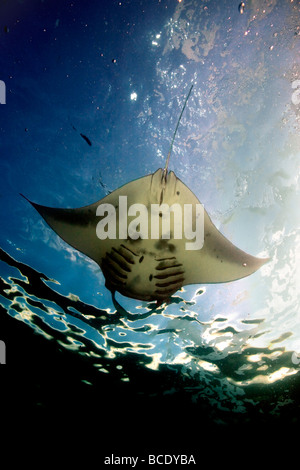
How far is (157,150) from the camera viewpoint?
4.52 meters

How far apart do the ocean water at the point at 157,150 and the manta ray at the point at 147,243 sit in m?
0.97

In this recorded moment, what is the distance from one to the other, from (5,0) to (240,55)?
10.8 feet

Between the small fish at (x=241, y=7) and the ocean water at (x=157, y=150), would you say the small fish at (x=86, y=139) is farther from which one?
the small fish at (x=241, y=7)

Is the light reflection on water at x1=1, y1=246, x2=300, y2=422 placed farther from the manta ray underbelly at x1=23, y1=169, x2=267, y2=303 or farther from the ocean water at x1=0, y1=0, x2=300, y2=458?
the manta ray underbelly at x1=23, y1=169, x2=267, y2=303

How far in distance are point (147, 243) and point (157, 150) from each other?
66.8 inches

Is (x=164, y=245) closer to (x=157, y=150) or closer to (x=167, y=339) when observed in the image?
(x=157, y=150)

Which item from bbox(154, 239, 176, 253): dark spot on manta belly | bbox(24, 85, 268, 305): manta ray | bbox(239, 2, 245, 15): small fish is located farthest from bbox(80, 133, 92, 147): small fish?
bbox(239, 2, 245, 15): small fish

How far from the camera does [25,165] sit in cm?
498

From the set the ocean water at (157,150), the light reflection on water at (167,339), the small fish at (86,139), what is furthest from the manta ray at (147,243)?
the light reflection on water at (167,339)

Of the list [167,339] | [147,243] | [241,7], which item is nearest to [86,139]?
[147,243]

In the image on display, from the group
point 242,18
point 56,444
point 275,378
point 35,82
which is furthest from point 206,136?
point 56,444

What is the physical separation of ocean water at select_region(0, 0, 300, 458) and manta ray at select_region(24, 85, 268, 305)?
97 centimetres

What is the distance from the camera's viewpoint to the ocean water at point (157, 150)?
12.2 ft
